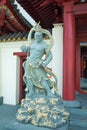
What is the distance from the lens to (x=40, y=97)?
173 inches

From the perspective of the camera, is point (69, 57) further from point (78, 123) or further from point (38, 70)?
point (78, 123)

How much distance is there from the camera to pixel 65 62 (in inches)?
208

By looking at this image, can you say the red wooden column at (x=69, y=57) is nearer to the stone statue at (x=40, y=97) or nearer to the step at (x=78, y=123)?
the step at (x=78, y=123)

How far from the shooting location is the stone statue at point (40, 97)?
13.7 ft

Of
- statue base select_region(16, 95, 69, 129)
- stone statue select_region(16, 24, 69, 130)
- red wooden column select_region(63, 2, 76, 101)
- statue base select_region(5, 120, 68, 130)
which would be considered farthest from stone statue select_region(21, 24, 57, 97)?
red wooden column select_region(63, 2, 76, 101)

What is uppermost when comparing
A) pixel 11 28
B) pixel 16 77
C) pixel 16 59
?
pixel 11 28

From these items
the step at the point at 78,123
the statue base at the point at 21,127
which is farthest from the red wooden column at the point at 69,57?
the statue base at the point at 21,127

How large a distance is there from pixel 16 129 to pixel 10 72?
3.38 metres

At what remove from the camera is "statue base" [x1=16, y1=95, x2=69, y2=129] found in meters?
4.16

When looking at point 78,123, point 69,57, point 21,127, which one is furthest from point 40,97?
point 69,57

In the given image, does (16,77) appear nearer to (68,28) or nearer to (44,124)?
(68,28)

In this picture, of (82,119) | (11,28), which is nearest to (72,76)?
(82,119)

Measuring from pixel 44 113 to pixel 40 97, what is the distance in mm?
354

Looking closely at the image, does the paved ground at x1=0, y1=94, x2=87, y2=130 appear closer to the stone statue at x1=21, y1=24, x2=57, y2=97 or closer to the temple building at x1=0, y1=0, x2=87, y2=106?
the temple building at x1=0, y1=0, x2=87, y2=106
